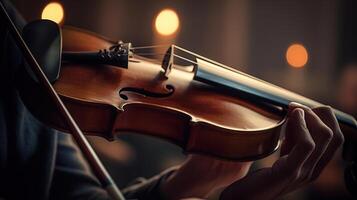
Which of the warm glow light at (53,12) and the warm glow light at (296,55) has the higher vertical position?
the warm glow light at (53,12)

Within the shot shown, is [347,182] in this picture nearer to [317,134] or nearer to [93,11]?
[317,134]

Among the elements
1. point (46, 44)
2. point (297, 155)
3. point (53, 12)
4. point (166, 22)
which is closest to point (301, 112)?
point (297, 155)

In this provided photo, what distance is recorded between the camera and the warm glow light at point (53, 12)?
39.2 inches

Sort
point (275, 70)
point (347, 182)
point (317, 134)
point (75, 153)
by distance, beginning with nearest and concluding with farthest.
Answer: point (317, 134) → point (347, 182) → point (75, 153) → point (275, 70)

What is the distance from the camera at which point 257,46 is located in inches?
52.9

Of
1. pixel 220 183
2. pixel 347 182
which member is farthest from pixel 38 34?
pixel 347 182

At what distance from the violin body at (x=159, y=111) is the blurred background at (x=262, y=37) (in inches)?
19.5

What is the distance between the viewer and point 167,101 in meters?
0.67

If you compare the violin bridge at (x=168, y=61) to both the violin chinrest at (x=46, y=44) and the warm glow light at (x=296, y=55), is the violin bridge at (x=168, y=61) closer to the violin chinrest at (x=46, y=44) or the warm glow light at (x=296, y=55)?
the violin chinrest at (x=46, y=44)

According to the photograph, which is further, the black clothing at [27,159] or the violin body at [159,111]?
the black clothing at [27,159]

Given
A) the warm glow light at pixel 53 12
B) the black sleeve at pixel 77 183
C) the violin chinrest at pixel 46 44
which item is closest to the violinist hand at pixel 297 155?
the black sleeve at pixel 77 183

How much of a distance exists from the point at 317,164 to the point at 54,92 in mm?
413

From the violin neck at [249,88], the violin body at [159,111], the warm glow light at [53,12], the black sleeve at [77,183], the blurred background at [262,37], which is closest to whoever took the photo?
the violin body at [159,111]

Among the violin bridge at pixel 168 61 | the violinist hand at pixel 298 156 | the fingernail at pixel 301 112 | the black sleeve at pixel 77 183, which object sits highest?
the violin bridge at pixel 168 61
